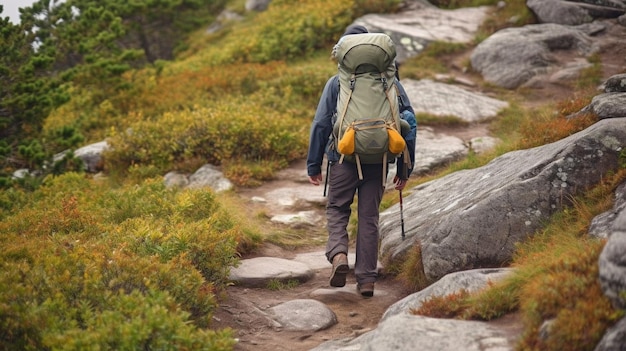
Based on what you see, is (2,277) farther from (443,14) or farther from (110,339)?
(443,14)

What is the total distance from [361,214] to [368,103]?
127cm

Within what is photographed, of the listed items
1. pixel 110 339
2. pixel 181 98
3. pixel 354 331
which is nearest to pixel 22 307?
pixel 110 339

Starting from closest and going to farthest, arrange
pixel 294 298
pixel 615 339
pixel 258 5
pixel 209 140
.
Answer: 1. pixel 615 339
2. pixel 294 298
3. pixel 209 140
4. pixel 258 5

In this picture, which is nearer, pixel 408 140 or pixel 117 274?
pixel 117 274

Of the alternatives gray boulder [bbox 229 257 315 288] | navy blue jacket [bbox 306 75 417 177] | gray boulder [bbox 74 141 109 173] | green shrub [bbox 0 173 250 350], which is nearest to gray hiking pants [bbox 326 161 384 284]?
navy blue jacket [bbox 306 75 417 177]

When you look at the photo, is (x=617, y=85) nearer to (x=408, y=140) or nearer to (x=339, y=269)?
(x=408, y=140)

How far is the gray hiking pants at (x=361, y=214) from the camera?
7.08 metres

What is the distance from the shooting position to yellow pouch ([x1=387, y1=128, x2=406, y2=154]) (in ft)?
21.3

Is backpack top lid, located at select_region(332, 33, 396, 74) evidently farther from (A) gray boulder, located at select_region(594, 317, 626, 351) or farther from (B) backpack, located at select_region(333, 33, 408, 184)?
(A) gray boulder, located at select_region(594, 317, 626, 351)

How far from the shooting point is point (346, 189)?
713 centimetres

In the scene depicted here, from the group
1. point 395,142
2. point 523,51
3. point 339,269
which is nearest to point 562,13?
point 523,51

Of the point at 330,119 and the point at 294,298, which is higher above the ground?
the point at 330,119

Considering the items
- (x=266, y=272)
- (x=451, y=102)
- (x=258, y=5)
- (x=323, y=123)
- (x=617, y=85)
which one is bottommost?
(x=451, y=102)

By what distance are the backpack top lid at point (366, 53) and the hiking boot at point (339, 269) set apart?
6.44ft
